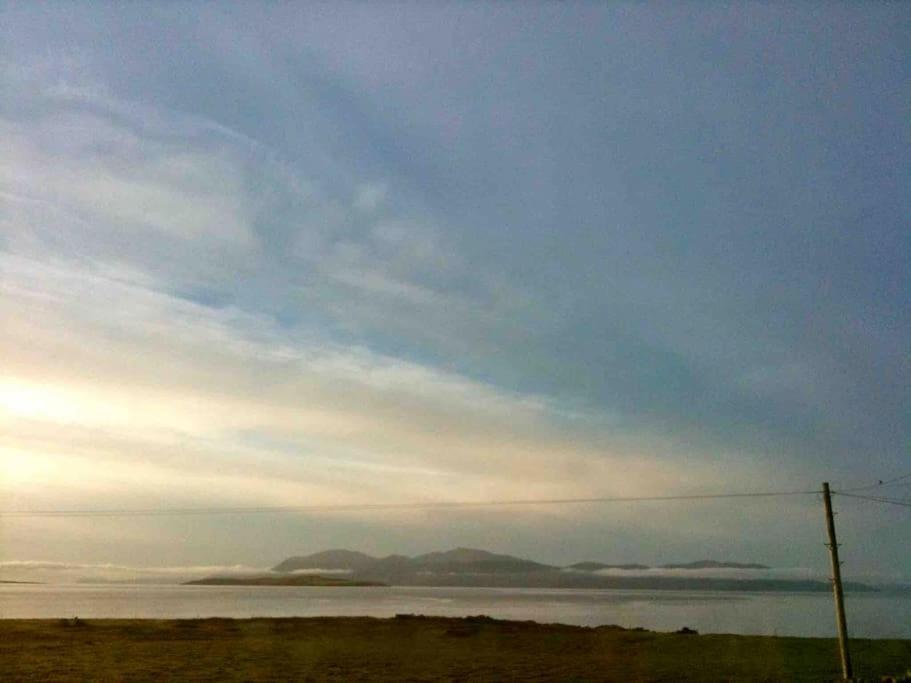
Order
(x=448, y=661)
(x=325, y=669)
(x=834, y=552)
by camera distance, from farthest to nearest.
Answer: (x=448, y=661) → (x=325, y=669) → (x=834, y=552)

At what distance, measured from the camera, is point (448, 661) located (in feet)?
139

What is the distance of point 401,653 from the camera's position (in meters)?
45.9

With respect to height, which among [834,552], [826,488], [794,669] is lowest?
[794,669]

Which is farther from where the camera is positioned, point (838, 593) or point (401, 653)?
point (401, 653)

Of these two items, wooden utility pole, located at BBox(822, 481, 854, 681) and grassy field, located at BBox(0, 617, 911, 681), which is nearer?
wooden utility pole, located at BBox(822, 481, 854, 681)

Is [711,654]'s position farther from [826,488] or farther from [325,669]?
[325,669]

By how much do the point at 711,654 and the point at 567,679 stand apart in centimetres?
1392

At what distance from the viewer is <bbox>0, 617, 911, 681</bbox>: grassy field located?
37.0m

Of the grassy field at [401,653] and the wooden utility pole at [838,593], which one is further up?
the wooden utility pole at [838,593]

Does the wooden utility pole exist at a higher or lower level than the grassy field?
higher

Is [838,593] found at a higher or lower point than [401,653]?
higher

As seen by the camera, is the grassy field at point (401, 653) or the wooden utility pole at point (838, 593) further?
the grassy field at point (401, 653)

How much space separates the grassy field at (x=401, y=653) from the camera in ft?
121

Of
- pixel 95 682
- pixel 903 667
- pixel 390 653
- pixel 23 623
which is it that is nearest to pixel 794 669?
pixel 903 667
